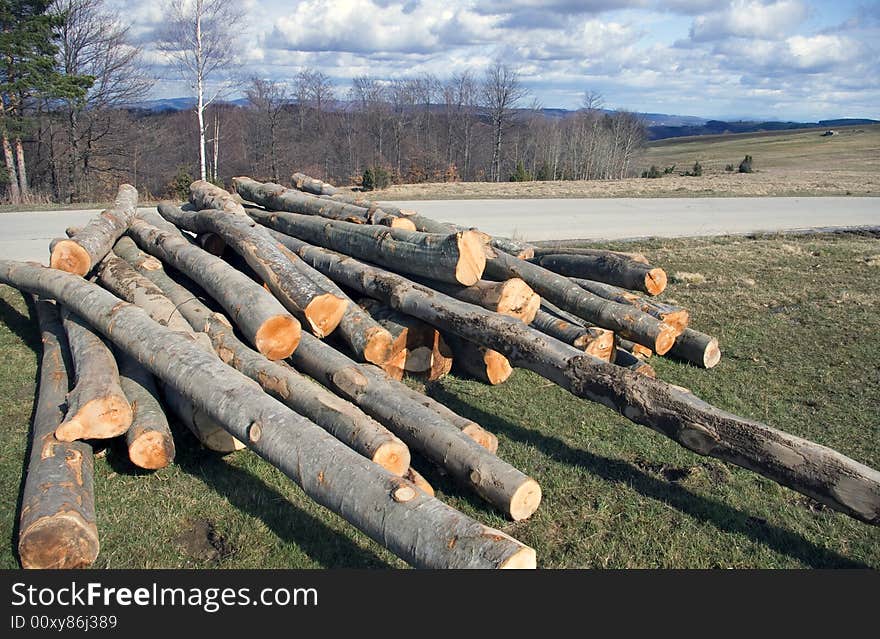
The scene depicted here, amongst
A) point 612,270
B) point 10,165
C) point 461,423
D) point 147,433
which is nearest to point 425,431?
point 461,423

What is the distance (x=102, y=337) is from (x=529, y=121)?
200ft

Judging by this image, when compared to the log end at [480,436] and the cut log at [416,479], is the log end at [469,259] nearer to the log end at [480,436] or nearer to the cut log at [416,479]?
the log end at [480,436]

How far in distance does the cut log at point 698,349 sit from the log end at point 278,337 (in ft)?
13.9

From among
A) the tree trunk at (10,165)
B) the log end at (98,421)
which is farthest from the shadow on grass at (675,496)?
the tree trunk at (10,165)

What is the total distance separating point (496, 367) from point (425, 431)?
187 centimetres

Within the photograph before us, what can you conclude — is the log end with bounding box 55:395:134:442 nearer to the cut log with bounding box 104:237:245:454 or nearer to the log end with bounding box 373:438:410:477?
the cut log with bounding box 104:237:245:454

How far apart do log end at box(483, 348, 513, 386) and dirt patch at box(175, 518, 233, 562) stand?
3091 mm

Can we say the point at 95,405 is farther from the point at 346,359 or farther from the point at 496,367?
the point at 496,367

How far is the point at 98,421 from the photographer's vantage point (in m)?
4.42

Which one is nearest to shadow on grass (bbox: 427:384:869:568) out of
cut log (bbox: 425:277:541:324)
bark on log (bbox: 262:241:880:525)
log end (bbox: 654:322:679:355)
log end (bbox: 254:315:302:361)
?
bark on log (bbox: 262:241:880:525)

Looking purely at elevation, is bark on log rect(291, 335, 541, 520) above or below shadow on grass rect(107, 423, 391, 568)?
above

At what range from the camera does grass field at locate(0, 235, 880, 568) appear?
158 inches

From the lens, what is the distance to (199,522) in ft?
13.8

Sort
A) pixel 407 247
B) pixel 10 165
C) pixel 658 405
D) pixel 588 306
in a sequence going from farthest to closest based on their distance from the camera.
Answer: pixel 10 165 < pixel 588 306 < pixel 407 247 < pixel 658 405
